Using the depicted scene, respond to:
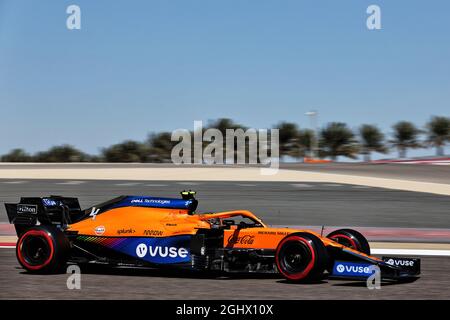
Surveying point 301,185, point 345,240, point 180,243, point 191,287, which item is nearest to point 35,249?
point 180,243

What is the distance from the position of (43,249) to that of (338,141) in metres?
59.2

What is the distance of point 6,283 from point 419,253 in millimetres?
6493

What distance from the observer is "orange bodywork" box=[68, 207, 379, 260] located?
9180 mm

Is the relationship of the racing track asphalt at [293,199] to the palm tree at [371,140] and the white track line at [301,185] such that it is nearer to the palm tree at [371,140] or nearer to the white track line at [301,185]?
the white track line at [301,185]

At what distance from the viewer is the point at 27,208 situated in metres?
10.1

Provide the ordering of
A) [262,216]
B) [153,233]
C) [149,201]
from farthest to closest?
[262,216], [149,201], [153,233]

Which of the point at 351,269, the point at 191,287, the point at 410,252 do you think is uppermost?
the point at 351,269

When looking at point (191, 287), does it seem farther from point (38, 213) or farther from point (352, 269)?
point (38, 213)

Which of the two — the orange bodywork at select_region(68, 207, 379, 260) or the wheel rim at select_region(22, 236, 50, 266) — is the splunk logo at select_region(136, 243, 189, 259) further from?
the wheel rim at select_region(22, 236, 50, 266)

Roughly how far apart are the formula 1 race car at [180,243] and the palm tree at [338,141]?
57.8 meters

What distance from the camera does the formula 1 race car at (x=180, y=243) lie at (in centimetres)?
866

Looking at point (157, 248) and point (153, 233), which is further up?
point (153, 233)

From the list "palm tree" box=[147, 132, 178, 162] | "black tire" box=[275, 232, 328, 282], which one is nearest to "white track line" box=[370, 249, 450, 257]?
"black tire" box=[275, 232, 328, 282]

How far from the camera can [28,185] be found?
3008 centimetres
